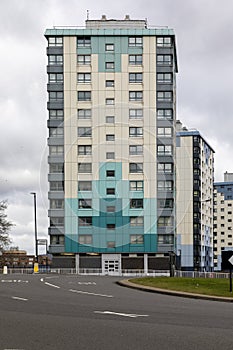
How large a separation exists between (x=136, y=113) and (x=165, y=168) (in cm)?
904

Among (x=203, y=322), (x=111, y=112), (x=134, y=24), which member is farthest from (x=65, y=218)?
(x=203, y=322)

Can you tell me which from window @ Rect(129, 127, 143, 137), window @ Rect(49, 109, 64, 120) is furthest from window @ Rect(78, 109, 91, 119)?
window @ Rect(129, 127, 143, 137)

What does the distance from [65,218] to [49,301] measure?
68375 millimetres

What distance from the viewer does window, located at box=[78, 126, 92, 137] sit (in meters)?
89.7

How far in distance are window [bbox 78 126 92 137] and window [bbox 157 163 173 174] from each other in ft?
36.2

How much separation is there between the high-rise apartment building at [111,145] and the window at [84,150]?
144mm

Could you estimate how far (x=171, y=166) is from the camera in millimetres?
90375

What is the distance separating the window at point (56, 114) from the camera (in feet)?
297

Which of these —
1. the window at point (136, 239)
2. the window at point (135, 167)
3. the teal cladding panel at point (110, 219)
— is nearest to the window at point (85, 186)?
the teal cladding panel at point (110, 219)

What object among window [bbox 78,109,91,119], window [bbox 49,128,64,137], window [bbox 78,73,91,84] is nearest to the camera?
window [bbox 78,109,91,119]

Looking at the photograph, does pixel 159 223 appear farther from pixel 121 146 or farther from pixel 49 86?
pixel 49 86

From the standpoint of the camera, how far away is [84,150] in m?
89.6

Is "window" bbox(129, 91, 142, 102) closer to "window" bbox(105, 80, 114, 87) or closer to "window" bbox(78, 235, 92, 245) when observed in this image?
"window" bbox(105, 80, 114, 87)

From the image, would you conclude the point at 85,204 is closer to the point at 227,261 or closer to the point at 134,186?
the point at 134,186
